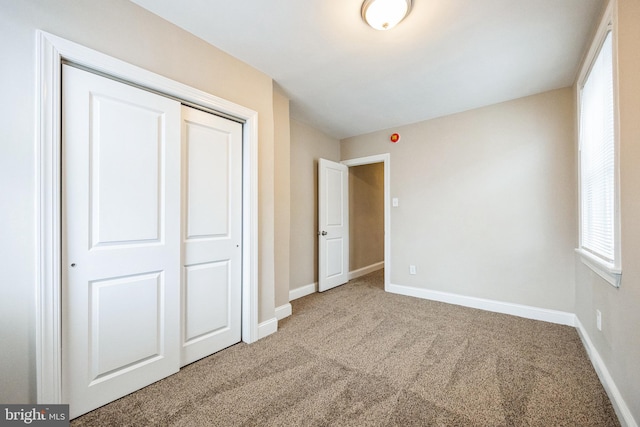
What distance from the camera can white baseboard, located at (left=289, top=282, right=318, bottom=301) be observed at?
3.34m

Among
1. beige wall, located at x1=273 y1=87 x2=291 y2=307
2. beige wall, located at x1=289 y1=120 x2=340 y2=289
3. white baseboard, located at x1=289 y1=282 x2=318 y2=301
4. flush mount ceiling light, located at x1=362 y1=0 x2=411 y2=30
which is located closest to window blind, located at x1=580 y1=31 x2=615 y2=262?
flush mount ceiling light, located at x1=362 y1=0 x2=411 y2=30

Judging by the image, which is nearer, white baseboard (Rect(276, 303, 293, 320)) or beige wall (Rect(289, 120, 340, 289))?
white baseboard (Rect(276, 303, 293, 320))

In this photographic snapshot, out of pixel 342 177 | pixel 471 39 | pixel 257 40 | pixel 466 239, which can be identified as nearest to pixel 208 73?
pixel 257 40

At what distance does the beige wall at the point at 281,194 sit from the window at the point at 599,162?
2.47 metres

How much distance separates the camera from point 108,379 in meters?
1.47

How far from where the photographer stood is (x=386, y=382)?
1.65m

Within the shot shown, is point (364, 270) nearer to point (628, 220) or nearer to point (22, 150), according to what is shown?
point (628, 220)

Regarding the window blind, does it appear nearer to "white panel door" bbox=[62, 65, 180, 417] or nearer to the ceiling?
the ceiling

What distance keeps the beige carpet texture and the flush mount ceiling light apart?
7.92 feet

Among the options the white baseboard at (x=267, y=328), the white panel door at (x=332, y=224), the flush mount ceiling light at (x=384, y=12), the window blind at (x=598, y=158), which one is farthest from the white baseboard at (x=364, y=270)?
the flush mount ceiling light at (x=384, y=12)

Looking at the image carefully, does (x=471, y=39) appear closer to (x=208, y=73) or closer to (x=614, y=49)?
(x=614, y=49)

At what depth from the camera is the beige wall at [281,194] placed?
2672 millimetres

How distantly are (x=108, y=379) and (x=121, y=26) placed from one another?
7.03ft

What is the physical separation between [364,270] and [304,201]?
6.77ft
